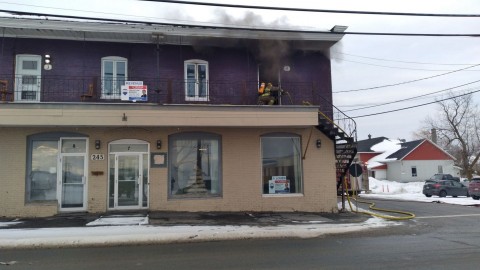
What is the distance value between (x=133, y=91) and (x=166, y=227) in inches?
204

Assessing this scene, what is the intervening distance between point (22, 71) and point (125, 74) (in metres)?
3.64

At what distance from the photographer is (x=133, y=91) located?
14148 mm

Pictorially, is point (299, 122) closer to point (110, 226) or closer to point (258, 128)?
point (258, 128)

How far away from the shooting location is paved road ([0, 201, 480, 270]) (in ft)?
24.3

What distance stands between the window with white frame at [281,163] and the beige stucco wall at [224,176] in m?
0.27

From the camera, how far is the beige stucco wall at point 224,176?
13914mm

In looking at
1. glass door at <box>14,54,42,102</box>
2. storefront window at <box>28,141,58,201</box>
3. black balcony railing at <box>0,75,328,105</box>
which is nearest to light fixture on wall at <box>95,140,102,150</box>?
storefront window at <box>28,141,58,201</box>

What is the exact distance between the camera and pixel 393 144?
63.5 meters

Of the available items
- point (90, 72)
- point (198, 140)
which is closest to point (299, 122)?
point (198, 140)

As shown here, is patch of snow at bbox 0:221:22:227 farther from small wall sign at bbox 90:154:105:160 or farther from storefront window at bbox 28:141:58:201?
small wall sign at bbox 90:154:105:160

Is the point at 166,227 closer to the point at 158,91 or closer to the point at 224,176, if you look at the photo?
the point at 224,176

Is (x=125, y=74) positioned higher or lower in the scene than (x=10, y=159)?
higher

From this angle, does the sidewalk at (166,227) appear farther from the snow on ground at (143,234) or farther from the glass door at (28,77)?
the glass door at (28,77)

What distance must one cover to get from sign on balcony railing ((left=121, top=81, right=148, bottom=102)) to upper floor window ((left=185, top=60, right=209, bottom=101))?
1.88 meters
